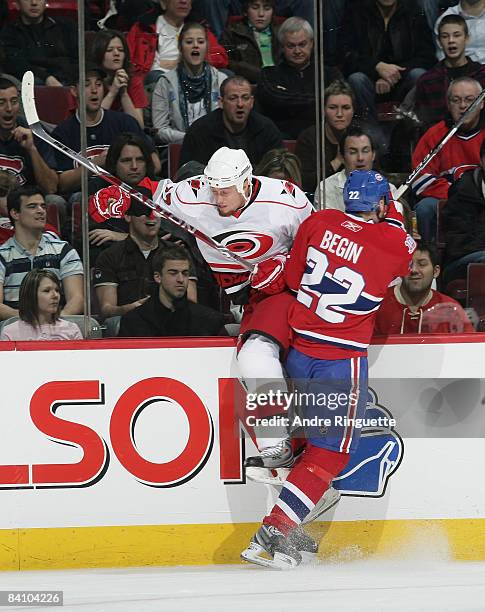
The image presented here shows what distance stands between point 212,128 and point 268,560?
5.00 feet

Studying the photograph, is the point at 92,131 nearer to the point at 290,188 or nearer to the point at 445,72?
the point at 290,188

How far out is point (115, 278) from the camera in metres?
4.17

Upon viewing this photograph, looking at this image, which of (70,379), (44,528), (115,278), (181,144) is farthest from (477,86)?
(44,528)

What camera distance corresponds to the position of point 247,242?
4164 millimetres

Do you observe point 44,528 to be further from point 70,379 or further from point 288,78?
point 288,78

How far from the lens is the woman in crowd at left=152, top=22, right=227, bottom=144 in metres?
4.41

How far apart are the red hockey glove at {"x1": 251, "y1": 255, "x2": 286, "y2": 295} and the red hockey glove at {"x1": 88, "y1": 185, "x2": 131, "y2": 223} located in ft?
1.66

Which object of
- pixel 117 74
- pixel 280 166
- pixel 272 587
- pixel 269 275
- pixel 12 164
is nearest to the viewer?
pixel 272 587

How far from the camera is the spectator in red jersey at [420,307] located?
4215 mm

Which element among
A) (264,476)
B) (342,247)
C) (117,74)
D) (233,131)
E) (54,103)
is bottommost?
(264,476)

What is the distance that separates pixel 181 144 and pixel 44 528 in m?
1.42

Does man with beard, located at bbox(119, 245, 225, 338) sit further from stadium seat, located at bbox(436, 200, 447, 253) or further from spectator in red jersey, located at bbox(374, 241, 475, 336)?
stadium seat, located at bbox(436, 200, 447, 253)

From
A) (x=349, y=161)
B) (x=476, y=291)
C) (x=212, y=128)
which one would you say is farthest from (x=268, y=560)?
(x=212, y=128)

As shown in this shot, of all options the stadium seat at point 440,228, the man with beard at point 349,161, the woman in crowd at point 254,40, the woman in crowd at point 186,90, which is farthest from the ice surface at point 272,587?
the woman in crowd at point 254,40
